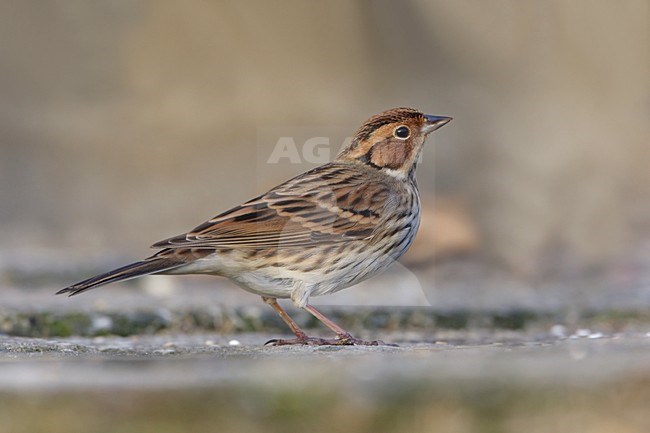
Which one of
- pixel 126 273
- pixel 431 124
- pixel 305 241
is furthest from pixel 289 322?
pixel 431 124

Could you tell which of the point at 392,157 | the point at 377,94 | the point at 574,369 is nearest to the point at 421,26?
the point at 377,94

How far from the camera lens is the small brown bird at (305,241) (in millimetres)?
5609

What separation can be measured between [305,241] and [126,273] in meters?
0.95

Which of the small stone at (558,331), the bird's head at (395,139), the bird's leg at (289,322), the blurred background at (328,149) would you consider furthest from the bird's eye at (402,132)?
the small stone at (558,331)

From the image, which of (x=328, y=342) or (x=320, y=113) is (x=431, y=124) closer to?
(x=328, y=342)

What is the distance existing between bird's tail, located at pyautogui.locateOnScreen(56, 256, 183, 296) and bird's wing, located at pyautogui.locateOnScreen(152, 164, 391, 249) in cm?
13

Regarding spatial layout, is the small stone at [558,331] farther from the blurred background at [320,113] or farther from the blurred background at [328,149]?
the blurred background at [320,113]

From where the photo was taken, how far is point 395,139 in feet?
20.8

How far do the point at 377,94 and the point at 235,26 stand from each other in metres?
1.45

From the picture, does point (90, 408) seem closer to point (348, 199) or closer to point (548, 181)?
point (348, 199)

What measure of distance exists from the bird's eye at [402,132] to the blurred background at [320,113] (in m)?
2.54

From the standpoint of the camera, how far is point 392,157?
637 cm

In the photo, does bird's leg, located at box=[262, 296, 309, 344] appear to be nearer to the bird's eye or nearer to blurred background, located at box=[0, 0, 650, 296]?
the bird's eye

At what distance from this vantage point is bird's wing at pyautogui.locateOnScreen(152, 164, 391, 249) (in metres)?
5.69
